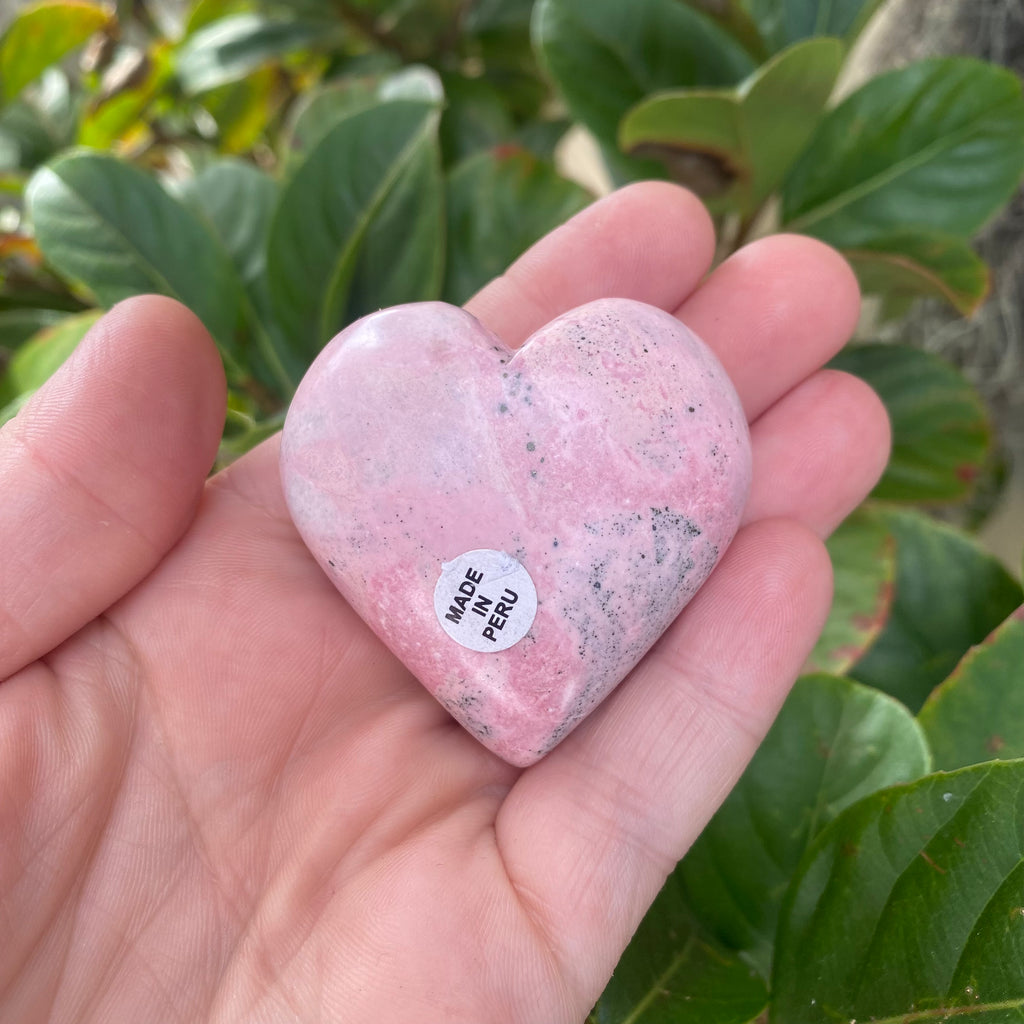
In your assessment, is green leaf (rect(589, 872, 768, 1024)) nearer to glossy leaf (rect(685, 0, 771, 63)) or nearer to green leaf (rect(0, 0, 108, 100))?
glossy leaf (rect(685, 0, 771, 63))

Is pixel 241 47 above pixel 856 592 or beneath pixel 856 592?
above

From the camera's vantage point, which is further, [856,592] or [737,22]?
[737,22]

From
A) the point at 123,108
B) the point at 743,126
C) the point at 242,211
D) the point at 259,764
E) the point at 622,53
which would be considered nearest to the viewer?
the point at 259,764

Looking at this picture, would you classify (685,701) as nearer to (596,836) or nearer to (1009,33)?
(596,836)

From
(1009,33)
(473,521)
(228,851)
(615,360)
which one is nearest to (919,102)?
(1009,33)

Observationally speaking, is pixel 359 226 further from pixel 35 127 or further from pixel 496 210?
pixel 35 127

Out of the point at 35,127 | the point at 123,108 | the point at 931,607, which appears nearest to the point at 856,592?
the point at 931,607
